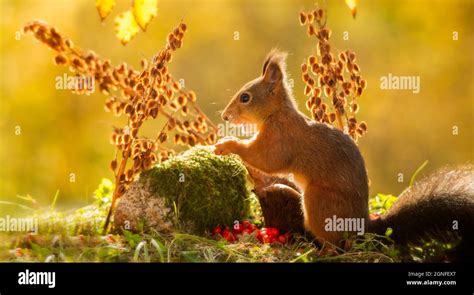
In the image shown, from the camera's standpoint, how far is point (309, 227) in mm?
3166

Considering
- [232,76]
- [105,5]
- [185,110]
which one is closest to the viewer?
[105,5]

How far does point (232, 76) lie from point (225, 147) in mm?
1657

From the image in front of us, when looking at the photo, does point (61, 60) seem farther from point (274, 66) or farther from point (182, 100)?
point (274, 66)

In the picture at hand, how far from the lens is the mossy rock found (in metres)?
3.26

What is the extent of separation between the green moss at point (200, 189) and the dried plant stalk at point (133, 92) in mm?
113

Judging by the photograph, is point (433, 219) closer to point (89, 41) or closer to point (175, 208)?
point (175, 208)

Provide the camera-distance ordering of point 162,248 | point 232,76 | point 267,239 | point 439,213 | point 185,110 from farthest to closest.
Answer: point 232,76, point 185,110, point 267,239, point 439,213, point 162,248

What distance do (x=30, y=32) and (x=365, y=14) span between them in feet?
7.83

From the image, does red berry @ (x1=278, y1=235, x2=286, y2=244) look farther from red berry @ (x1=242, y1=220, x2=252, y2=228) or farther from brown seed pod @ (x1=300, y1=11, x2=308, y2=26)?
brown seed pod @ (x1=300, y1=11, x2=308, y2=26)

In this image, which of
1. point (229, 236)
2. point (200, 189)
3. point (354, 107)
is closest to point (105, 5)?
point (200, 189)

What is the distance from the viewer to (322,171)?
3.21m

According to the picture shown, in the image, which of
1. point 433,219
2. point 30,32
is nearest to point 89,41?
point 30,32

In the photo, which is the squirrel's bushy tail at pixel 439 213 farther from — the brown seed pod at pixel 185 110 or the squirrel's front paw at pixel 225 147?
the brown seed pod at pixel 185 110
